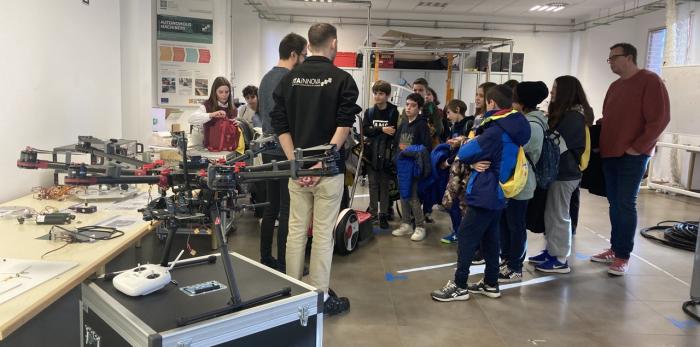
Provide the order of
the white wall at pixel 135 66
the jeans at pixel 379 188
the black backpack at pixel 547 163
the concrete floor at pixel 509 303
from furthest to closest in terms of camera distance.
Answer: the jeans at pixel 379 188, the white wall at pixel 135 66, the black backpack at pixel 547 163, the concrete floor at pixel 509 303

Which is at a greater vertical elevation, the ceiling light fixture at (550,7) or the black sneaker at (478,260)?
the ceiling light fixture at (550,7)

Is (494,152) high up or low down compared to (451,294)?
up

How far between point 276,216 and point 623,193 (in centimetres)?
245

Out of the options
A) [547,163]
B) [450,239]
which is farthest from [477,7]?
[547,163]

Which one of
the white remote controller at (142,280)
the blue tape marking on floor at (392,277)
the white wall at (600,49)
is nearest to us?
the white remote controller at (142,280)

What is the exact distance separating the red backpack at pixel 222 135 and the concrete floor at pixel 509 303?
0.75 m

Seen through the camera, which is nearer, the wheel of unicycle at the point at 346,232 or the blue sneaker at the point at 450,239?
the wheel of unicycle at the point at 346,232

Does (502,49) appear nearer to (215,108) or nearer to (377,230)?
(377,230)

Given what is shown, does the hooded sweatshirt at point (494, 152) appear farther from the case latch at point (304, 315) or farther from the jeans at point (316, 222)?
the case latch at point (304, 315)

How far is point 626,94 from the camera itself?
11.4 ft

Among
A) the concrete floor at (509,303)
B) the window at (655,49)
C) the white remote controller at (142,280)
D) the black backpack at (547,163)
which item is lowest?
the concrete floor at (509,303)

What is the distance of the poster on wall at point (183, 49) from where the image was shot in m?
5.19

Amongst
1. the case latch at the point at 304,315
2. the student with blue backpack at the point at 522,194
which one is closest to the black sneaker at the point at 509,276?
the student with blue backpack at the point at 522,194

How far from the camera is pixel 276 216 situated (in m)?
3.36
